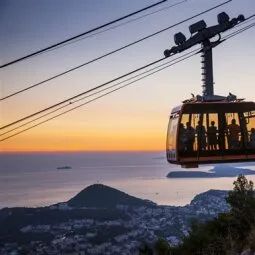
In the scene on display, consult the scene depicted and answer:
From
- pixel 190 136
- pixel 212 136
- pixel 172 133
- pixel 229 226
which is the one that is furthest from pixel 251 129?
pixel 229 226

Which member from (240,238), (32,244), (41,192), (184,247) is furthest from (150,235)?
(41,192)

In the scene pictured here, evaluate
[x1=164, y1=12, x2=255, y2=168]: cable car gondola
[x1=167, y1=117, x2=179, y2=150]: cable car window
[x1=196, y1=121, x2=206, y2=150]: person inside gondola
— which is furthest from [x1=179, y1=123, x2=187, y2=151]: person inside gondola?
[x1=196, y1=121, x2=206, y2=150]: person inside gondola

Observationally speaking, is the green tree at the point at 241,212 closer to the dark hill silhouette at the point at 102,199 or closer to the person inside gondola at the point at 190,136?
the person inside gondola at the point at 190,136

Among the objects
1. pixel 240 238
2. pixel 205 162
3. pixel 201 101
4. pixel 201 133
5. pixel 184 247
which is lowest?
pixel 184 247

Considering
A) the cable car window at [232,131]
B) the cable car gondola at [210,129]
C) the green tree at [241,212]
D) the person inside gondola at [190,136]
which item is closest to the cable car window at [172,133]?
the cable car gondola at [210,129]

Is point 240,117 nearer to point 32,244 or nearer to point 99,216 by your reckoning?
point 32,244

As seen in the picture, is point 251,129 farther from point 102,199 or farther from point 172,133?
point 102,199
